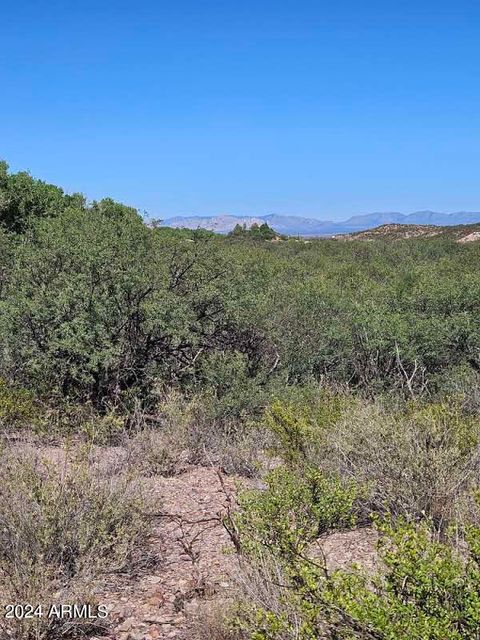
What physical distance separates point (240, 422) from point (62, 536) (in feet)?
18.6

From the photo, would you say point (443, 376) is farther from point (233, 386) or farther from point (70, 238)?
point (70, 238)

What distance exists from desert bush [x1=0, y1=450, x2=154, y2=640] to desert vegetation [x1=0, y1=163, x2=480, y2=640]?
0.02 metres

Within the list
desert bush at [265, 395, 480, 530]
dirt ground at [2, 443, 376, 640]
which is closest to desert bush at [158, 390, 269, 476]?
desert bush at [265, 395, 480, 530]

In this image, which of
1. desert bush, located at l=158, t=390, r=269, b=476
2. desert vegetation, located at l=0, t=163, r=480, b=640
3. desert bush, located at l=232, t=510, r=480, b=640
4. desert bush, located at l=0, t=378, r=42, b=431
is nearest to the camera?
desert bush, located at l=232, t=510, r=480, b=640

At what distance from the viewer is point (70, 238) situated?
1111 cm

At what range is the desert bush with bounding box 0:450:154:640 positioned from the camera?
372 centimetres

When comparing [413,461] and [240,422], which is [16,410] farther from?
[413,461]

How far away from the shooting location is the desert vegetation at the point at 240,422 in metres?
2.91

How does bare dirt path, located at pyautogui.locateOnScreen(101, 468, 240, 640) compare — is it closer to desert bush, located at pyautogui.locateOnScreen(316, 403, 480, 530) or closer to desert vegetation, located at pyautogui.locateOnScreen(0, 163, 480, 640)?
desert vegetation, located at pyautogui.locateOnScreen(0, 163, 480, 640)

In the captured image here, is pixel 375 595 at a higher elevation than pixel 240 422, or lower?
higher

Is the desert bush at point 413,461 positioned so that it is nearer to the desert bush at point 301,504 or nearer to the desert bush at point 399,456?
the desert bush at point 399,456

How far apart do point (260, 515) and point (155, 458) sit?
3.36 metres

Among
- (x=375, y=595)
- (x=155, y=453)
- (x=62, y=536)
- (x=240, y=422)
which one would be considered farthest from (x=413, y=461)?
(x=240, y=422)

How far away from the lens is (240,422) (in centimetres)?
973
